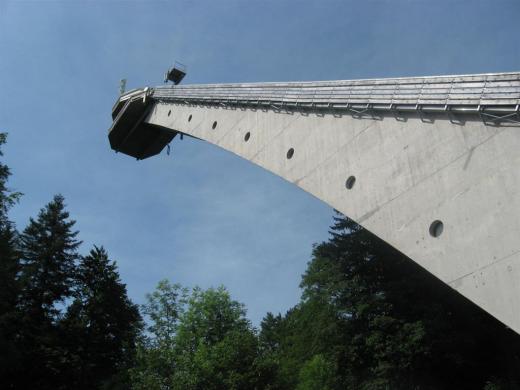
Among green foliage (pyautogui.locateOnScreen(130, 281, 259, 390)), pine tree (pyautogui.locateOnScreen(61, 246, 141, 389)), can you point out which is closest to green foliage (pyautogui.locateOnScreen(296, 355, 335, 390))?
green foliage (pyautogui.locateOnScreen(130, 281, 259, 390))

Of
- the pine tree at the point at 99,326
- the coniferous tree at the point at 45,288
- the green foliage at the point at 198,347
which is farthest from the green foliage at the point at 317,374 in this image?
the coniferous tree at the point at 45,288

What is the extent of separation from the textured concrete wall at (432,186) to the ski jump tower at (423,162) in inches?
0.7

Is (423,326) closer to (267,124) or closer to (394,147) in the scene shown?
(267,124)

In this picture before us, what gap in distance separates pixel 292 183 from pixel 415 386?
1499 cm

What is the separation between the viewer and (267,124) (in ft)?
48.5

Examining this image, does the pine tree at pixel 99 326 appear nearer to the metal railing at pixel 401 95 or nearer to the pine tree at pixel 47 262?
the pine tree at pixel 47 262

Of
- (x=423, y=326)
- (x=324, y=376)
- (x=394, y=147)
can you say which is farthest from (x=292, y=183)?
(x=324, y=376)

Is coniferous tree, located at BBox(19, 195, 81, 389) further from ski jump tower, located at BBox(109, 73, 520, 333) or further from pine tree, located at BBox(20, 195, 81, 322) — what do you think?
ski jump tower, located at BBox(109, 73, 520, 333)

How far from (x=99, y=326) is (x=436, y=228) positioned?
30203 mm

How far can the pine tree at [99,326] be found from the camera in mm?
30453

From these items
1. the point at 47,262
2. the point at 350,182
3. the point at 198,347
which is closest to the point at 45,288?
the point at 47,262

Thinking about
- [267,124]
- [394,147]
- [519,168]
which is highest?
[267,124]

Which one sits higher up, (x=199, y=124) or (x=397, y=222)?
(x=199, y=124)

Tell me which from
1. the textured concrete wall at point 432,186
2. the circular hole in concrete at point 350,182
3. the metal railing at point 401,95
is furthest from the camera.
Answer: the circular hole in concrete at point 350,182
